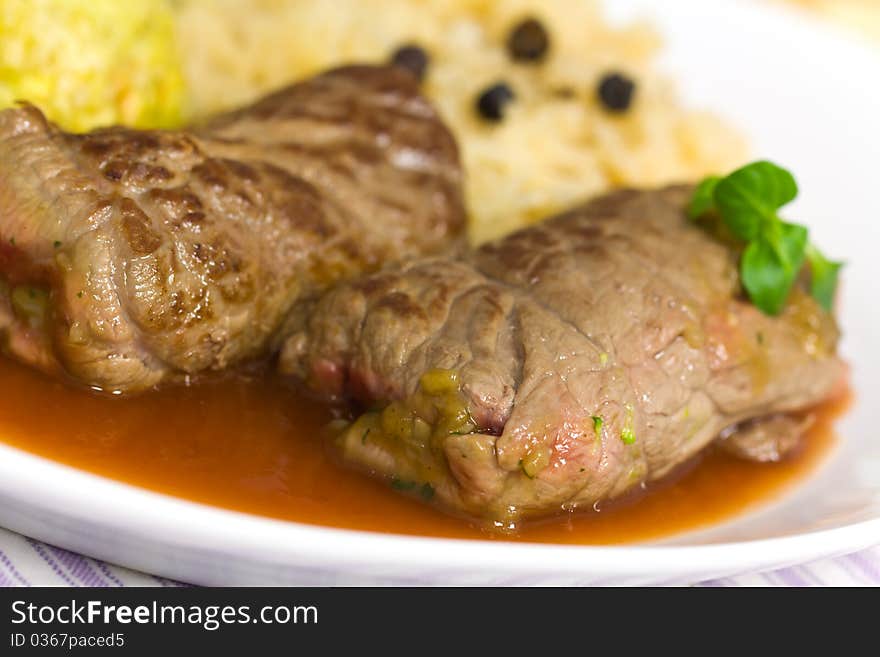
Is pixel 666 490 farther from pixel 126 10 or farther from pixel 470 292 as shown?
pixel 126 10

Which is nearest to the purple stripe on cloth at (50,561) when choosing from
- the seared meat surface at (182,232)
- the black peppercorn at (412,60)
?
the seared meat surface at (182,232)

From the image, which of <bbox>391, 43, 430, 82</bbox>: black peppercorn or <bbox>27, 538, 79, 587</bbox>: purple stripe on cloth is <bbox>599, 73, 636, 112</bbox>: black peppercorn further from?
<bbox>27, 538, 79, 587</bbox>: purple stripe on cloth

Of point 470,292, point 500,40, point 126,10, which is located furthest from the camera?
point 500,40

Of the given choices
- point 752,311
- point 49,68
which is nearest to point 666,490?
point 752,311

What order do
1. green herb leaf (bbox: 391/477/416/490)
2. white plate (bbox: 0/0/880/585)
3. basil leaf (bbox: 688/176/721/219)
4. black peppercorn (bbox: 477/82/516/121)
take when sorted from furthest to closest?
black peppercorn (bbox: 477/82/516/121), basil leaf (bbox: 688/176/721/219), green herb leaf (bbox: 391/477/416/490), white plate (bbox: 0/0/880/585)

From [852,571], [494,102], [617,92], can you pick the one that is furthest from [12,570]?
[617,92]

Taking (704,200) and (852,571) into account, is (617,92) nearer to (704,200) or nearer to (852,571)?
(704,200)

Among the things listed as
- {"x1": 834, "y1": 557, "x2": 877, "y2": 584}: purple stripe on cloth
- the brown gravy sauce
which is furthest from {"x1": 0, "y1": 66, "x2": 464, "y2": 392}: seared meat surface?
{"x1": 834, "y1": 557, "x2": 877, "y2": 584}: purple stripe on cloth
